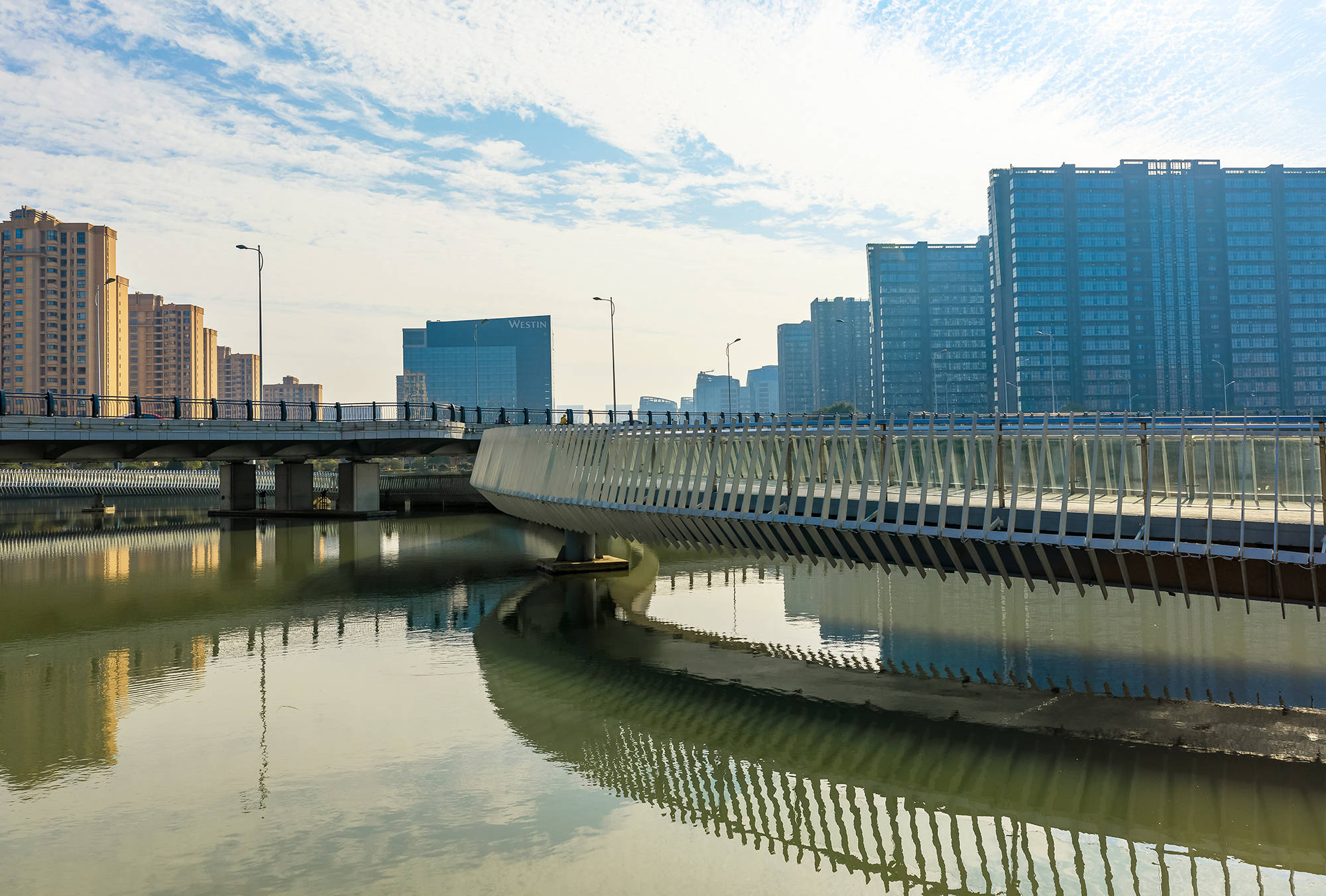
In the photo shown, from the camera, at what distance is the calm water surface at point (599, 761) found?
34.7 ft

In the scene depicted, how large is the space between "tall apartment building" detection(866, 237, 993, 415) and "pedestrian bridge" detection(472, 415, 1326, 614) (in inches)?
6291

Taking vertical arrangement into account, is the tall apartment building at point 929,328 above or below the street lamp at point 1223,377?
above

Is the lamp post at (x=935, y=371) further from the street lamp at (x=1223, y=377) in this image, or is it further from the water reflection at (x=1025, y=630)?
the water reflection at (x=1025, y=630)

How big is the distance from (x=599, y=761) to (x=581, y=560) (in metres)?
19.3

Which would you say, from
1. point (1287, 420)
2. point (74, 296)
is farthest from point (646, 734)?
point (74, 296)

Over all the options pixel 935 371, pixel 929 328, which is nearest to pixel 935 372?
pixel 935 371

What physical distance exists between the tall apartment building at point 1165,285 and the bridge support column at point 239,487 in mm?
116632

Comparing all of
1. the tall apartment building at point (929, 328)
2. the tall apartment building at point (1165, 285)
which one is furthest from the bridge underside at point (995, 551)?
the tall apartment building at point (929, 328)

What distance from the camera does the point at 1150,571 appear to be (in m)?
13.3

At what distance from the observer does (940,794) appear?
41.9ft

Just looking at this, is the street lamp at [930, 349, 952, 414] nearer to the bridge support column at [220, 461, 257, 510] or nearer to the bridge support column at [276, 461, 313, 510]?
the bridge support column at [276, 461, 313, 510]

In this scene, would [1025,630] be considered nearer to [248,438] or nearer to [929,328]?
[248,438]

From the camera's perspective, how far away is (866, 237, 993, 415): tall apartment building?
178 metres

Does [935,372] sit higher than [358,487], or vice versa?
[935,372]
